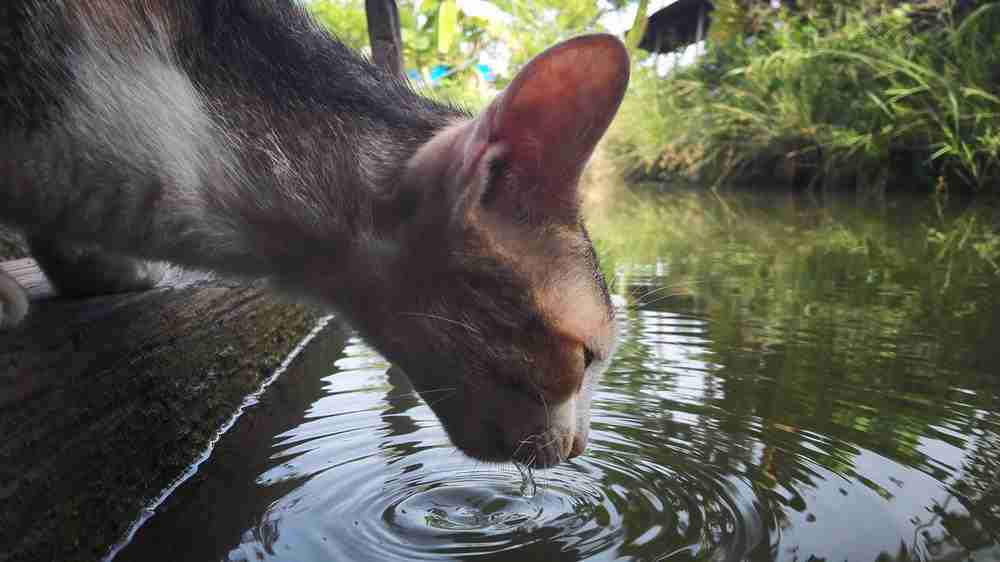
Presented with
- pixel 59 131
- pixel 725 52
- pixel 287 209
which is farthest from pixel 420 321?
pixel 725 52

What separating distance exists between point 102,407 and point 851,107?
7.13 m

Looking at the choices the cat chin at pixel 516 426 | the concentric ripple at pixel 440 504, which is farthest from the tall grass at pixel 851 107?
the cat chin at pixel 516 426

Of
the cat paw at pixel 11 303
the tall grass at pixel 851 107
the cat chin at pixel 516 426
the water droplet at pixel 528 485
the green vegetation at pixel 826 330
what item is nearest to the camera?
the cat paw at pixel 11 303

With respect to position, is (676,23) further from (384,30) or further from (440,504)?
(440,504)

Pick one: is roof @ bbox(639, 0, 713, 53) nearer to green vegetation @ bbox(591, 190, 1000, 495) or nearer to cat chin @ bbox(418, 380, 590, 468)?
green vegetation @ bbox(591, 190, 1000, 495)

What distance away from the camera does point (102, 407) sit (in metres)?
1.27

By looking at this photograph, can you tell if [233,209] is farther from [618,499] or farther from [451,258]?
[618,499]

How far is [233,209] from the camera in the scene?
127 centimetres

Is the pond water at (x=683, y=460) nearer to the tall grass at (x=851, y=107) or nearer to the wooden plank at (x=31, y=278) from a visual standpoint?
the wooden plank at (x=31, y=278)

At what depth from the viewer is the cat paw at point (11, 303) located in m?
1.14

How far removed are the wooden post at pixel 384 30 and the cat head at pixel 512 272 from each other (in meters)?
0.69

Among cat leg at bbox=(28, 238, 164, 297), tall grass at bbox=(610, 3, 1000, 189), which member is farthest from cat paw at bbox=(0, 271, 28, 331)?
tall grass at bbox=(610, 3, 1000, 189)

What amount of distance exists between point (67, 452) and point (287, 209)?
44 cm

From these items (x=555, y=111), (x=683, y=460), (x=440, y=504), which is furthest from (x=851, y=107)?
(x=555, y=111)
